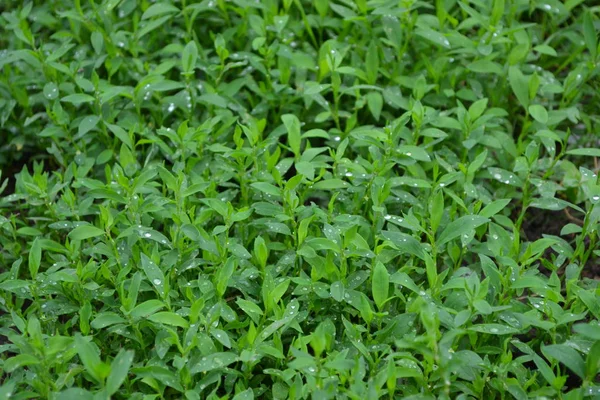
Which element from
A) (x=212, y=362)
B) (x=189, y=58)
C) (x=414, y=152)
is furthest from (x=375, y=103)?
(x=212, y=362)

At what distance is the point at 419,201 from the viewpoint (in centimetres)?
303

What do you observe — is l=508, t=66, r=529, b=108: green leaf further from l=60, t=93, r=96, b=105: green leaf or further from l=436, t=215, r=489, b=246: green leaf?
l=60, t=93, r=96, b=105: green leaf

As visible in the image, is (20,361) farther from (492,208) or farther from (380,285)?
(492,208)

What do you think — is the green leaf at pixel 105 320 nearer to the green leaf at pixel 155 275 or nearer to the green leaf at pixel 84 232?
the green leaf at pixel 155 275

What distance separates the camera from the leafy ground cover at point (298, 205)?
2.46 metres

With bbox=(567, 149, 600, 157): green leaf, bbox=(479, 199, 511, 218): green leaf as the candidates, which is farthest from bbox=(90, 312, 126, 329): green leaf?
bbox=(567, 149, 600, 157): green leaf

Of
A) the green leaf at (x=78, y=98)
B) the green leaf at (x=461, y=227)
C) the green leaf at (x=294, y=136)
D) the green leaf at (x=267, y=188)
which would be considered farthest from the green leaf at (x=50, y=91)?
the green leaf at (x=461, y=227)

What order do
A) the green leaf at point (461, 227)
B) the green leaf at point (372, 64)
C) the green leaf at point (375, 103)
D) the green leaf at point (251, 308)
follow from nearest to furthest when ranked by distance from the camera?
the green leaf at point (251, 308)
the green leaf at point (461, 227)
the green leaf at point (375, 103)
the green leaf at point (372, 64)

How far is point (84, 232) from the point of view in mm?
2748

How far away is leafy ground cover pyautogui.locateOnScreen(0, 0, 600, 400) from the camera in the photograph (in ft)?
8.06

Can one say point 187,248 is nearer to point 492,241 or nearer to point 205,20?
point 492,241

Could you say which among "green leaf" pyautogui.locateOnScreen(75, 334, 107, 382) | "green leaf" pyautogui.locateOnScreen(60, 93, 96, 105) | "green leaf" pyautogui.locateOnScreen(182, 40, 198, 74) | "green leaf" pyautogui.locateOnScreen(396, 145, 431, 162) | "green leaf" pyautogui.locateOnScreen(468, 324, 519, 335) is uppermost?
"green leaf" pyautogui.locateOnScreen(182, 40, 198, 74)

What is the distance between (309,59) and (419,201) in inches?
36.7

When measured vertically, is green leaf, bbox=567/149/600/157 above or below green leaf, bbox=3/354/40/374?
above
